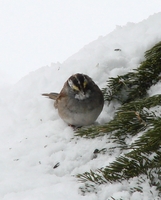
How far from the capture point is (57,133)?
175 inches

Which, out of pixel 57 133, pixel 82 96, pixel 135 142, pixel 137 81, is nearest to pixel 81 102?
pixel 82 96

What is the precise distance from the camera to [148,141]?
9.00 feet

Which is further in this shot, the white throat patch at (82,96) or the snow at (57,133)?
the white throat patch at (82,96)

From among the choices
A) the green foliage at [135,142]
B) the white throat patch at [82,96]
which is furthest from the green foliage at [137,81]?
the green foliage at [135,142]

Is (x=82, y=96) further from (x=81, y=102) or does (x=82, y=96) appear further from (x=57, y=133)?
(x=57, y=133)

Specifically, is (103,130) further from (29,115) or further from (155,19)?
(155,19)

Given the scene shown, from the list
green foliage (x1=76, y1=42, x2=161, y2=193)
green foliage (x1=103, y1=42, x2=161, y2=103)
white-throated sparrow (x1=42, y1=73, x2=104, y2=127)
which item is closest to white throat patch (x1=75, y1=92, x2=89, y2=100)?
white-throated sparrow (x1=42, y1=73, x2=104, y2=127)

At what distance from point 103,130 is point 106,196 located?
562 mm

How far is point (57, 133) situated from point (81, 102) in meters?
0.44

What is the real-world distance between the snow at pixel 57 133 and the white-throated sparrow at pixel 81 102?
0.47 feet

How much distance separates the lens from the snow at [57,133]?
→ 330cm

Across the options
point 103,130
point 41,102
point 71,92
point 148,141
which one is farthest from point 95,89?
point 148,141

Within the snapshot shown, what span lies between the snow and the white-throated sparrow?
0.14m

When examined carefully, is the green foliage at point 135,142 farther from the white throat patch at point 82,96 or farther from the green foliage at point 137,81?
the green foliage at point 137,81
